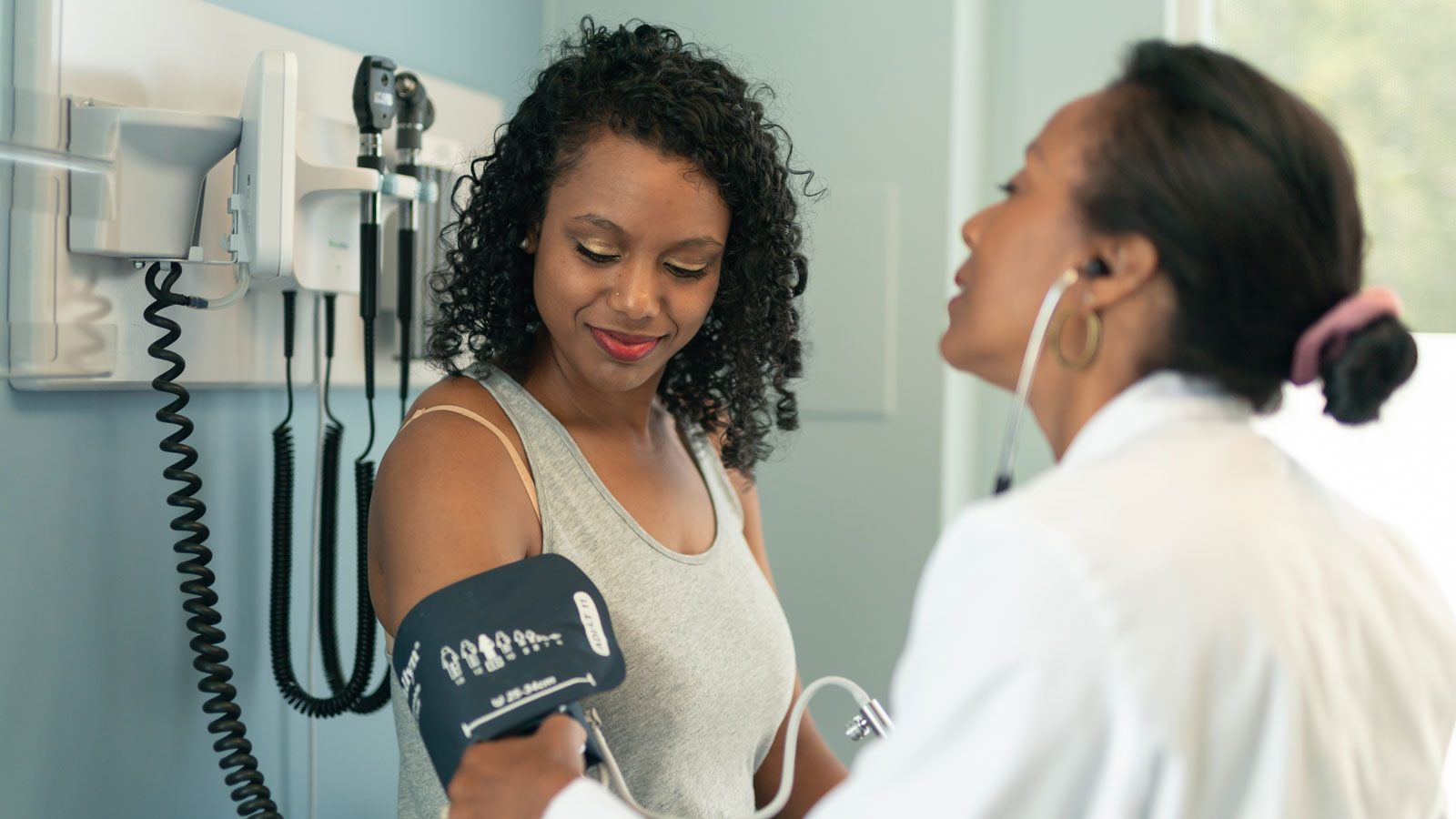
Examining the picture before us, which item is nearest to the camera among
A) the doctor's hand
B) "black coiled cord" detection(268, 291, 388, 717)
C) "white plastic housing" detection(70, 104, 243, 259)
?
the doctor's hand

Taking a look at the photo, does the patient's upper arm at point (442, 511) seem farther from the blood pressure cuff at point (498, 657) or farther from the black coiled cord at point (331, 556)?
the black coiled cord at point (331, 556)

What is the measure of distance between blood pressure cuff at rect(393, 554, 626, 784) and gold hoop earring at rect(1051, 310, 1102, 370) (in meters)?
0.43

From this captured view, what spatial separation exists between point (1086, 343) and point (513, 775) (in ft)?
1.67

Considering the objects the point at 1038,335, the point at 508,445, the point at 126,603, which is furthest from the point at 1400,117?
the point at 126,603

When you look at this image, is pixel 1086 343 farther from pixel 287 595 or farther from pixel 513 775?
pixel 287 595

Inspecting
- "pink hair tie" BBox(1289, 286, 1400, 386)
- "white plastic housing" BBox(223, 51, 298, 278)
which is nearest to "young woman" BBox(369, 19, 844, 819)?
"white plastic housing" BBox(223, 51, 298, 278)

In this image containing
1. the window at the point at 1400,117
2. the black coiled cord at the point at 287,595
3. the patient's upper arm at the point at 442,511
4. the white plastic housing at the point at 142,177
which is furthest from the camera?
the window at the point at 1400,117

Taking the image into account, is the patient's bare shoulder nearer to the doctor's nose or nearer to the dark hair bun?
the doctor's nose

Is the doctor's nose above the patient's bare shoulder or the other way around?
above

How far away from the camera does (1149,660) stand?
55 cm

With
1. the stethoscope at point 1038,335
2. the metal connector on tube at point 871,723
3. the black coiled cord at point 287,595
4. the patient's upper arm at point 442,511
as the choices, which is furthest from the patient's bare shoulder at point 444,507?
the stethoscope at point 1038,335

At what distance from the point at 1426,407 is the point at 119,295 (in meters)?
1.83

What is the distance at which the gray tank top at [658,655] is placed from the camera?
1.10 meters

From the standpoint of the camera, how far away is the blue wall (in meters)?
1.11
